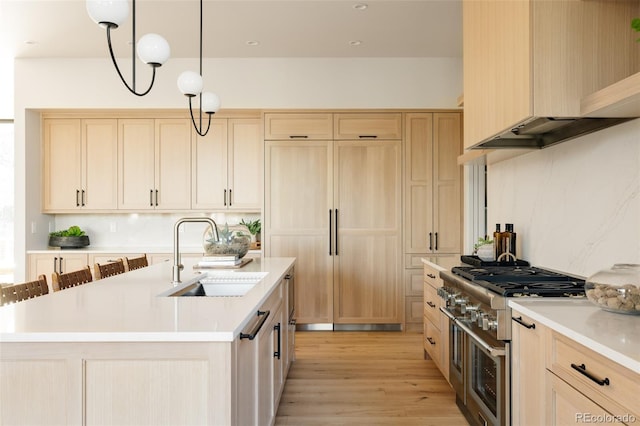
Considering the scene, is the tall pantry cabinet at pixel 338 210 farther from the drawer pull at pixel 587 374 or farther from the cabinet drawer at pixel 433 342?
the drawer pull at pixel 587 374

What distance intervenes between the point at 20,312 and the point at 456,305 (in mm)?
2257

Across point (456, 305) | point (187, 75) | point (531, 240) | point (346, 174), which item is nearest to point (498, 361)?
point (456, 305)

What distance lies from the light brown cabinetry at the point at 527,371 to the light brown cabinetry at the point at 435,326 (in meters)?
1.22

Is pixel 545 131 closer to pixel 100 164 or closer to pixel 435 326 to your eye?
pixel 435 326

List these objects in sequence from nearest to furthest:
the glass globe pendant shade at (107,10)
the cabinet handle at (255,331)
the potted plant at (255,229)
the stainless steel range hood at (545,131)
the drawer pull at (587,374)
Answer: the drawer pull at (587,374), the cabinet handle at (255,331), the glass globe pendant shade at (107,10), the stainless steel range hood at (545,131), the potted plant at (255,229)

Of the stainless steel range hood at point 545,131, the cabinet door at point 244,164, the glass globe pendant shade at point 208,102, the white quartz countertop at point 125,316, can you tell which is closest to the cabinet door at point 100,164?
the cabinet door at point 244,164

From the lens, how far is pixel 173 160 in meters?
5.49

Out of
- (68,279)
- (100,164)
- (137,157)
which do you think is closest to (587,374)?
(68,279)

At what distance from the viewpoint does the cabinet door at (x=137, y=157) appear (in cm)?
548

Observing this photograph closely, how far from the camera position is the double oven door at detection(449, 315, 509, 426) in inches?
85.6

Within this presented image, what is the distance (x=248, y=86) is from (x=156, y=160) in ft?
4.47

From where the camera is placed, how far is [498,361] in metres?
2.20

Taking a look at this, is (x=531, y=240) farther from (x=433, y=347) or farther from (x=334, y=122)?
(x=334, y=122)

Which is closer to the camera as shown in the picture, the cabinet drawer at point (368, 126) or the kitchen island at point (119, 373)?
the kitchen island at point (119, 373)
